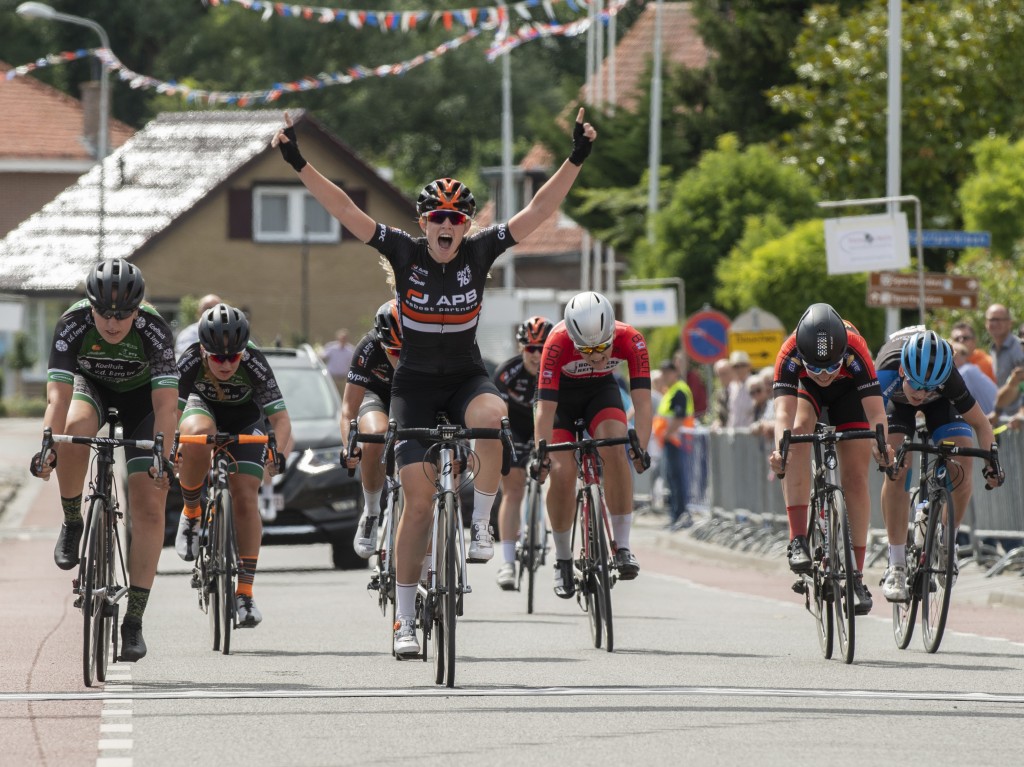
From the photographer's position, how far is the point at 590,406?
12508 millimetres

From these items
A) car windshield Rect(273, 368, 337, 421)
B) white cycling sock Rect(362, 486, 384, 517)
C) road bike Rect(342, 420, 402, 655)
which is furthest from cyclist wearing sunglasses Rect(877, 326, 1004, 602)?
car windshield Rect(273, 368, 337, 421)

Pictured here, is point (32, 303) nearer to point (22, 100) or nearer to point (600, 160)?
point (22, 100)

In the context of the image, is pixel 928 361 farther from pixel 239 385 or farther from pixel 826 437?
pixel 239 385

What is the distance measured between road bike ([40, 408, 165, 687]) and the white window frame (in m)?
50.2

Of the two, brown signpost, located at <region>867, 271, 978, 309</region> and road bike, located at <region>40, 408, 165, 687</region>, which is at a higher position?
brown signpost, located at <region>867, 271, 978, 309</region>

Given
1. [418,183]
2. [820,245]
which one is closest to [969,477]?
[820,245]

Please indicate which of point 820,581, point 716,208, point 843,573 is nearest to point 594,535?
point 820,581

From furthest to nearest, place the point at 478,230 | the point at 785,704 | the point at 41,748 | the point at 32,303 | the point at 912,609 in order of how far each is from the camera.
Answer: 1. the point at 32,303
2. the point at 912,609
3. the point at 478,230
4. the point at 785,704
5. the point at 41,748

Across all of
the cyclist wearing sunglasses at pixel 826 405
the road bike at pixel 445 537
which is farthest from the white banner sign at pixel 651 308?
the road bike at pixel 445 537

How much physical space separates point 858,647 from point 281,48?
62.5 m

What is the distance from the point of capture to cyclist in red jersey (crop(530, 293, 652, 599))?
38.2 ft

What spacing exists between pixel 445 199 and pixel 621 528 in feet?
9.10

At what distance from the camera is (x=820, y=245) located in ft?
104

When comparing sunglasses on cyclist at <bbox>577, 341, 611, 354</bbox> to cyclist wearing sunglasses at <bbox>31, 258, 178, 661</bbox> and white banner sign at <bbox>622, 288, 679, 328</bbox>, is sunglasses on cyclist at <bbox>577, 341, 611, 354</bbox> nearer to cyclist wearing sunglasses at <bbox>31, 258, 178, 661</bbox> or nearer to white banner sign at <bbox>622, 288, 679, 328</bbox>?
cyclist wearing sunglasses at <bbox>31, 258, 178, 661</bbox>
